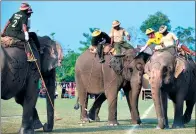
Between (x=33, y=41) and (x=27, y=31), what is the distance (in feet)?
1.87

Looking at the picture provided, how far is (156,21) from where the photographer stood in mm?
135000

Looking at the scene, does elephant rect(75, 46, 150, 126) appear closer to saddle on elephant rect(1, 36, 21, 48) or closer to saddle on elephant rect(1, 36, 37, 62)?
saddle on elephant rect(1, 36, 37, 62)

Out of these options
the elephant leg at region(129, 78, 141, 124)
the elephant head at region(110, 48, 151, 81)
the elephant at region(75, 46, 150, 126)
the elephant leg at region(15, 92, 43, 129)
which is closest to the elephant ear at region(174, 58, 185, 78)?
the elephant at region(75, 46, 150, 126)

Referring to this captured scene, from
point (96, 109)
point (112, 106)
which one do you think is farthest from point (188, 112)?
point (96, 109)

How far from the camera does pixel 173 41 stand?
69.6ft

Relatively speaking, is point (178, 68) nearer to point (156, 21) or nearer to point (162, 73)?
point (162, 73)

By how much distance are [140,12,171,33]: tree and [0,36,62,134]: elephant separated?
114539 millimetres

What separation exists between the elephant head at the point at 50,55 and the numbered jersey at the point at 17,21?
137 centimetres

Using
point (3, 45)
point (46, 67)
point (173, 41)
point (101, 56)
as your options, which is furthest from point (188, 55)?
point (3, 45)

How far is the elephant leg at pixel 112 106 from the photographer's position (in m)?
21.7

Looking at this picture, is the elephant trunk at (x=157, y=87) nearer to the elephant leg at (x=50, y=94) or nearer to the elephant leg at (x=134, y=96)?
the elephant leg at (x=134, y=96)

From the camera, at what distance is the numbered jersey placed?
16906 mm

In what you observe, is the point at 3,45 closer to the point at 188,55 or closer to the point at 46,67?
the point at 46,67

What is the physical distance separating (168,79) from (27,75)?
200 inches
